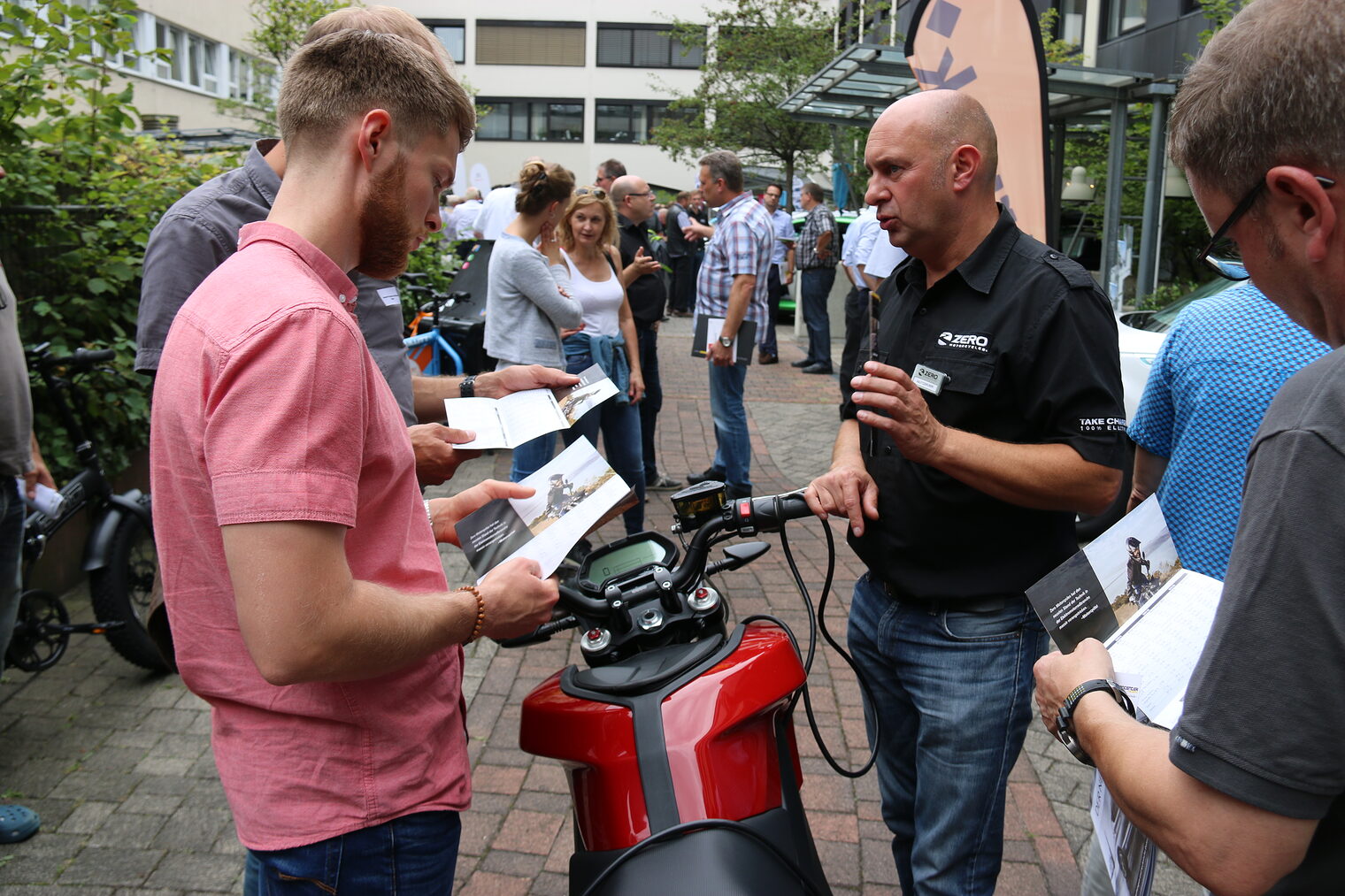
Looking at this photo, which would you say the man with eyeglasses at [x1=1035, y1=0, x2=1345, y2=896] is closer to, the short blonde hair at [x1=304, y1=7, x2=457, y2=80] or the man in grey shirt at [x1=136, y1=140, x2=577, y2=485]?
the short blonde hair at [x1=304, y1=7, x2=457, y2=80]

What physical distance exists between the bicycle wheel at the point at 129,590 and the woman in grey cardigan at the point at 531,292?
1805 millimetres

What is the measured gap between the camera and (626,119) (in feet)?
149

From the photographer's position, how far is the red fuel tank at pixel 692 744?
67.1 inches

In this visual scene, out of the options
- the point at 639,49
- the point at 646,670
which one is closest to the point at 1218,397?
the point at 646,670

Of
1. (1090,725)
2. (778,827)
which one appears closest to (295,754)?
(778,827)

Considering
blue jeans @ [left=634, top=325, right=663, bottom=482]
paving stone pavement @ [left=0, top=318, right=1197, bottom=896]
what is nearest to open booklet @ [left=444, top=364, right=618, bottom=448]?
paving stone pavement @ [left=0, top=318, right=1197, bottom=896]

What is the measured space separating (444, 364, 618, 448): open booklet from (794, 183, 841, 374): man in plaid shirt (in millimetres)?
10879

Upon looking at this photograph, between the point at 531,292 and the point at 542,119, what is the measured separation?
4303 centimetres

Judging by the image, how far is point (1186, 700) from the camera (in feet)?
3.54

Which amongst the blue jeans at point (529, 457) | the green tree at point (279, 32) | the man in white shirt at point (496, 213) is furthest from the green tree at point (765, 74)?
the blue jeans at point (529, 457)

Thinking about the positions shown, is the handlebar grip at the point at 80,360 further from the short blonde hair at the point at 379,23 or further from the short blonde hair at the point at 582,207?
the short blonde hair at the point at 582,207

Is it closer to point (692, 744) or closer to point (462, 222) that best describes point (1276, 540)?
point (692, 744)

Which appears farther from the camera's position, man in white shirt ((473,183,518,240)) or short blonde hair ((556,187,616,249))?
man in white shirt ((473,183,518,240))

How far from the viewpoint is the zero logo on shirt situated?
217 cm
